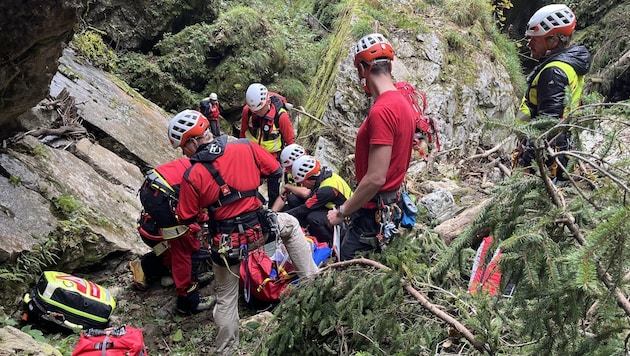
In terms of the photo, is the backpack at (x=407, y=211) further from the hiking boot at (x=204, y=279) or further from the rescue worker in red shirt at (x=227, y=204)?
the hiking boot at (x=204, y=279)

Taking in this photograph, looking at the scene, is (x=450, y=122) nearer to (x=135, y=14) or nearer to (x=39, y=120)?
Answer: (x=39, y=120)

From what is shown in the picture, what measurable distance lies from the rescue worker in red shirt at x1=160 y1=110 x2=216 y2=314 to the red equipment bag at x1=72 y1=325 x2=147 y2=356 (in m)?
1.24

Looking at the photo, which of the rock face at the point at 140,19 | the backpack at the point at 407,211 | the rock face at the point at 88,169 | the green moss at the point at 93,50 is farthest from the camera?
the rock face at the point at 140,19

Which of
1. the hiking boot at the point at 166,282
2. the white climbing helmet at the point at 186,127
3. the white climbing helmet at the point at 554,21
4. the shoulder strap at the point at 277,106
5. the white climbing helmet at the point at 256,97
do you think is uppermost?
the white climbing helmet at the point at 554,21

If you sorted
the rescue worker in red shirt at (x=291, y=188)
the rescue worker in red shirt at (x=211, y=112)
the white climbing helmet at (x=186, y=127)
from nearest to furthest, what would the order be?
the white climbing helmet at (x=186, y=127) → the rescue worker in red shirt at (x=291, y=188) → the rescue worker in red shirt at (x=211, y=112)

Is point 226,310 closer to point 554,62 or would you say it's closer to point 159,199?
point 159,199

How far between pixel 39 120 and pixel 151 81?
213 inches

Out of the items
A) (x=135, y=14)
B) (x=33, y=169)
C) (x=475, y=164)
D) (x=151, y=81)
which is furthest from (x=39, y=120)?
(x=475, y=164)

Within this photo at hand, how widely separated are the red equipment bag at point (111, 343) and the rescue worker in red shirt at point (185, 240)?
124 cm

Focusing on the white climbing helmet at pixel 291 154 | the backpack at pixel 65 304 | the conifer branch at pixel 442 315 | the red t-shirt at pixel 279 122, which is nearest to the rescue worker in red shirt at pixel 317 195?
the white climbing helmet at pixel 291 154

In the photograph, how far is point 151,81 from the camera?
11938 mm

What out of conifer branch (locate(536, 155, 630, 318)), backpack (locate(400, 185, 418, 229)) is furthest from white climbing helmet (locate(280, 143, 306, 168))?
conifer branch (locate(536, 155, 630, 318))

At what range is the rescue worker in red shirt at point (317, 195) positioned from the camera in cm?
578

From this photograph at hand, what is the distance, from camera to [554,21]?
12.2 ft
